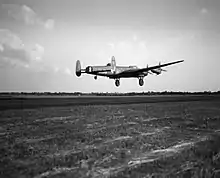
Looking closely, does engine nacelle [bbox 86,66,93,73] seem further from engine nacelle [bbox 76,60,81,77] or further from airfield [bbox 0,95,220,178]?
airfield [bbox 0,95,220,178]

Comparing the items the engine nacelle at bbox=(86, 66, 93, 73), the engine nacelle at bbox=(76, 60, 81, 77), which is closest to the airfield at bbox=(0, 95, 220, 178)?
the engine nacelle at bbox=(86, 66, 93, 73)

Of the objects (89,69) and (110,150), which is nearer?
(110,150)

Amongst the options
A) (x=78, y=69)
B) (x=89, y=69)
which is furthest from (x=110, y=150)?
(x=78, y=69)

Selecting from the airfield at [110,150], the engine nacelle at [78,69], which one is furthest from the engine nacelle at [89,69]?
the airfield at [110,150]

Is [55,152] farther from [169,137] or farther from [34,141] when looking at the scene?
[169,137]

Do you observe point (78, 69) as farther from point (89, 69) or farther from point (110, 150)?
point (110, 150)

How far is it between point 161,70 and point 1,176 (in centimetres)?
5562

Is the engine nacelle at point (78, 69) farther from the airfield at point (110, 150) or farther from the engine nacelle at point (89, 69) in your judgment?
the airfield at point (110, 150)

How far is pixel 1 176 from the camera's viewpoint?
718cm

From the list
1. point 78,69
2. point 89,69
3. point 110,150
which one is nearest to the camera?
point 110,150

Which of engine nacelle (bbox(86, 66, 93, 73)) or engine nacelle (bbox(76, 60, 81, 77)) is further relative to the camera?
engine nacelle (bbox(76, 60, 81, 77))

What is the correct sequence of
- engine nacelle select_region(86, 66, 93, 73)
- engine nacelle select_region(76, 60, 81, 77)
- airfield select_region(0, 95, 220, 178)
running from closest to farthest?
1. airfield select_region(0, 95, 220, 178)
2. engine nacelle select_region(86, 66, 93, 73)
3. engine nacelle select_region(76, 60, 81, 77)

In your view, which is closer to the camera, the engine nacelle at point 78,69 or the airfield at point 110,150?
the airfield at point 110,150

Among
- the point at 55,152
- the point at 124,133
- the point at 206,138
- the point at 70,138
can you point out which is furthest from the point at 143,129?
the point at 55,152
